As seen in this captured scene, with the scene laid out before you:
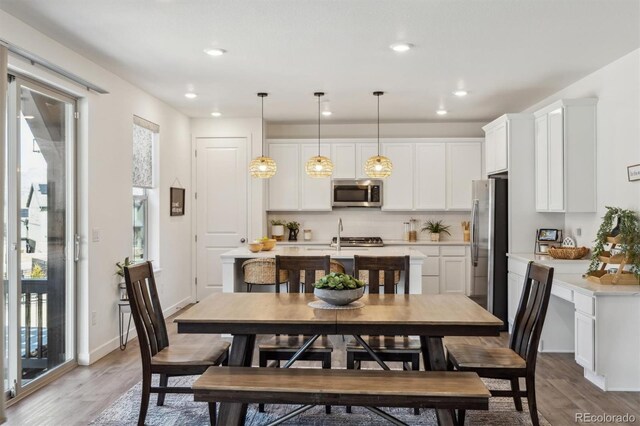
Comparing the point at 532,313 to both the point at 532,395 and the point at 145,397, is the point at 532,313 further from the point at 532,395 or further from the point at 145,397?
the point at 145,397

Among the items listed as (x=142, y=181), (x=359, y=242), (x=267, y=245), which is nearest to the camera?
(x=267, y=245)

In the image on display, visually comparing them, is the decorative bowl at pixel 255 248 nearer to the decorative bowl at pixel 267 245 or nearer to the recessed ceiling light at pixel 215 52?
the decorative bowl at pixel 267 245

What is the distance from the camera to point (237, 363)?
2.90m

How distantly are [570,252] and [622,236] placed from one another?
0.82 meters

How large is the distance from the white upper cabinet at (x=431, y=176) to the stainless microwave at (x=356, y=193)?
59 cm

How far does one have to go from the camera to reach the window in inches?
217

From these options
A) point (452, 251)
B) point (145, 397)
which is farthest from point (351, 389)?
point (452, 251)

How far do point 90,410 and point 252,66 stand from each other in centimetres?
305

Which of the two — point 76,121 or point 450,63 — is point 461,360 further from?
point 76,121

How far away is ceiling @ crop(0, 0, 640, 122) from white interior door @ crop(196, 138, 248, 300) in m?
1.26

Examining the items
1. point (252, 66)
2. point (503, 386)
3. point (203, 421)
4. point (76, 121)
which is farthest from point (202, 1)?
point (503, 386)

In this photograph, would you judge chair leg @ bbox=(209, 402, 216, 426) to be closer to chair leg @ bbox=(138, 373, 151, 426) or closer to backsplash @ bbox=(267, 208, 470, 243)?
chair leg @ bbox=(138, 373, 151, 426)

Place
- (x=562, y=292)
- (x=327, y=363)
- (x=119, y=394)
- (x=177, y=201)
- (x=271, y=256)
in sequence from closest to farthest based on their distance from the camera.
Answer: (x=327, y=363) < (x=119, y=394) < (x=562, y=292) < (x=271, y=256) < (x=177, y=201)

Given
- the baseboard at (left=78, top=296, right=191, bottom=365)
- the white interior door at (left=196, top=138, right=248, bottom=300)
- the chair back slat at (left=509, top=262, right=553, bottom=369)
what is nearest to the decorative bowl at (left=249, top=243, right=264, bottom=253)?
the baseboard at (left=78, top=296, right=191, bottom=365)
